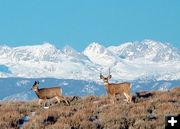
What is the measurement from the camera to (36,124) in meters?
25.5

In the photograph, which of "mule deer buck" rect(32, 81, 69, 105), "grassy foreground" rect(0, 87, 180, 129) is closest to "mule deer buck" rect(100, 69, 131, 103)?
"grassy foreground" rect(0, 87, 180, 129)

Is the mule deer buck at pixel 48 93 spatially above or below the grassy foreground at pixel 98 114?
above

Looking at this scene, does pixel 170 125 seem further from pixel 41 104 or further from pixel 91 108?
pixel 41 104

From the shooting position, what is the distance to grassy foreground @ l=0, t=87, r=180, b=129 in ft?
82.3

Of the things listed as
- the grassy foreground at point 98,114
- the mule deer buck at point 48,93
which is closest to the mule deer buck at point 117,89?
the grassy foreground at point 98,114

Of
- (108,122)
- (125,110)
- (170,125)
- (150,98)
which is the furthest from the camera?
(150,98)

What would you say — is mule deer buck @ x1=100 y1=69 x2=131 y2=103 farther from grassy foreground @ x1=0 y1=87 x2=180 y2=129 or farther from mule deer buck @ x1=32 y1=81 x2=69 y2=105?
mule deer buck @ x1=32 y1=81 x2=69 y2=105

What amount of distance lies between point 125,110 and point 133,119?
1785 millimetres

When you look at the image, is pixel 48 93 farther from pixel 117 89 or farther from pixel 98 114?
pixel 98 114

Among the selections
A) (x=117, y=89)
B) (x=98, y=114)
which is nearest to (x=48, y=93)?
(x=117, y=89)

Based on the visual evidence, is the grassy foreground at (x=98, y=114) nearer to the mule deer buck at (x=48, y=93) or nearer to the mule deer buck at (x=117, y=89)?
the mule deer buck at (x=117, y=89)

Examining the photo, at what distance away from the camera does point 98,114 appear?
1069 inches

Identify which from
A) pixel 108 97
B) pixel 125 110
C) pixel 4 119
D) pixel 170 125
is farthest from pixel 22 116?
pixel 170 125

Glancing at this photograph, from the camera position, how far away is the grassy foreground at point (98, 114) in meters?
25.1
